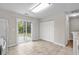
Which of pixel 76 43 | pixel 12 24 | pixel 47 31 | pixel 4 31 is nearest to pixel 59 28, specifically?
pixel 47 31

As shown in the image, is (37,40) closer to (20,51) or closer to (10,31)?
(20,51)

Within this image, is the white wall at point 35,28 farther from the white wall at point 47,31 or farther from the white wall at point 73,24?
the white wall at point 73,24

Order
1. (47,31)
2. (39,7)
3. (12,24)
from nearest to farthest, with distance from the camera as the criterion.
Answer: (39,7) < (12,24) < (47,31)

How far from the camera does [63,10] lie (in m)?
1.56

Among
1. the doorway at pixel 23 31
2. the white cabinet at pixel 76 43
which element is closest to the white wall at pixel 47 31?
the doorway at pixel 23 31

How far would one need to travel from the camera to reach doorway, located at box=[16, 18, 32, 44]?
1.66 m

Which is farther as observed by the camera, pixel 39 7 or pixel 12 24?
pixel 12 24

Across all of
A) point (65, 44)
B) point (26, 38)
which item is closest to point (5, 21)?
point (26, 38)

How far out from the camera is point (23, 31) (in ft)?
5.51

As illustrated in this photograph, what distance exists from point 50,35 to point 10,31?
0.83 metres

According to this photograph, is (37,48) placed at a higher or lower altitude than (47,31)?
lower

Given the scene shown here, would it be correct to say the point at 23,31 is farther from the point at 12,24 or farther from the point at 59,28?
the point at 59,28

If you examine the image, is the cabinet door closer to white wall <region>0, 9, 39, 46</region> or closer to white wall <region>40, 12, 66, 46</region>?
white wall <region>0, 9, 39, 46</region>

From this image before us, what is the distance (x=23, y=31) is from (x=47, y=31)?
50cm
